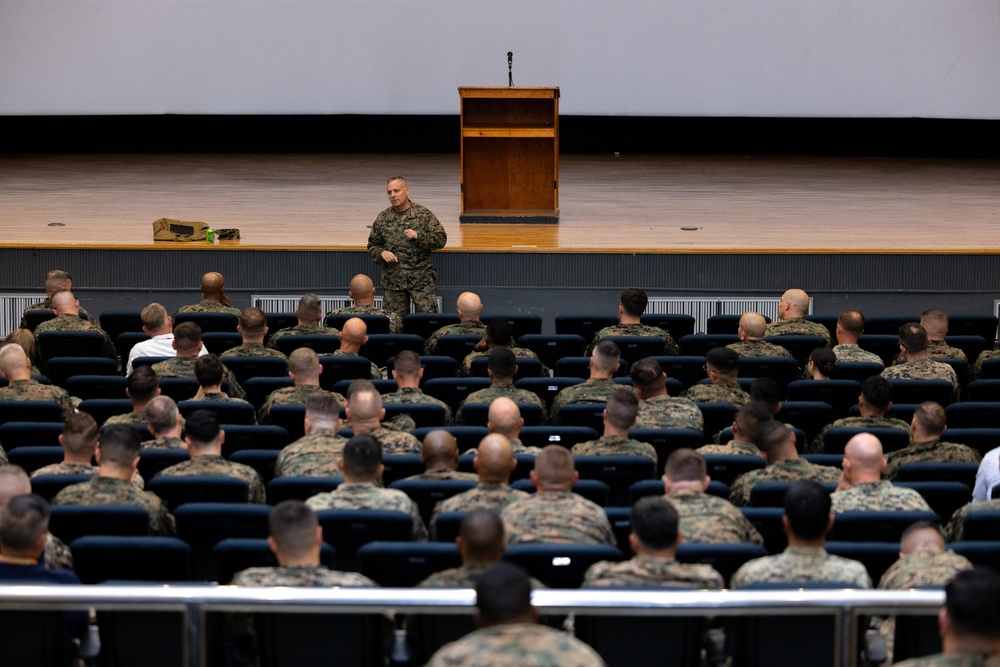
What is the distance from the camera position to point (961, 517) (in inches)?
204

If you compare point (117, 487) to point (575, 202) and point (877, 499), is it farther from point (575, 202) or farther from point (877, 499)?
point (575, 202)

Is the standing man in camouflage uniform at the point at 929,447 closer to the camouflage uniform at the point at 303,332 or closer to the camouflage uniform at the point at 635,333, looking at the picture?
the camouflage uniform at the point at 635,333

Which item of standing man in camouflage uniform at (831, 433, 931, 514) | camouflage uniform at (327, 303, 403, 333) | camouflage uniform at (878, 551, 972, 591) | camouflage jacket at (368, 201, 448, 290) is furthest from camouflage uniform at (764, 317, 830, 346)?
camouflage uniform at (878, 551, 972, 591)

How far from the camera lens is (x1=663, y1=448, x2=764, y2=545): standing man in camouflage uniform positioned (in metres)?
4.80

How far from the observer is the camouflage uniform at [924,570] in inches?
167

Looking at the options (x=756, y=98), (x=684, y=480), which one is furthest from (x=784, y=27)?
(x=684, y=480)

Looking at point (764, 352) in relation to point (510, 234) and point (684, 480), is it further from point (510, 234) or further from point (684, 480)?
point (510, 234)

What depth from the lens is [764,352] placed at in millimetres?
7965

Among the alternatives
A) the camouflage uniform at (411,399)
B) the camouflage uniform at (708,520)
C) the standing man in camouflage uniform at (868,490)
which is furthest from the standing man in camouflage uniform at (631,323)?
the camouflage uniform at (708,520)

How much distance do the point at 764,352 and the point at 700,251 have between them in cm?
312

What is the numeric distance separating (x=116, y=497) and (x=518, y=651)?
2519mm

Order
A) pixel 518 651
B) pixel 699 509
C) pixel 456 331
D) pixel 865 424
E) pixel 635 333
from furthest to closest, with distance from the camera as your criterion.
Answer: pixel 456 331 → pixel 635 333 → pixel 865 424 → pixel 699 509 → pixel 518 651

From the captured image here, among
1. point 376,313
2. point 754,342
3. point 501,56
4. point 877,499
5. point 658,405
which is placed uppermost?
point 501,56

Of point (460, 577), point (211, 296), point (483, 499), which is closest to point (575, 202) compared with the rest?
point (211, 296)
